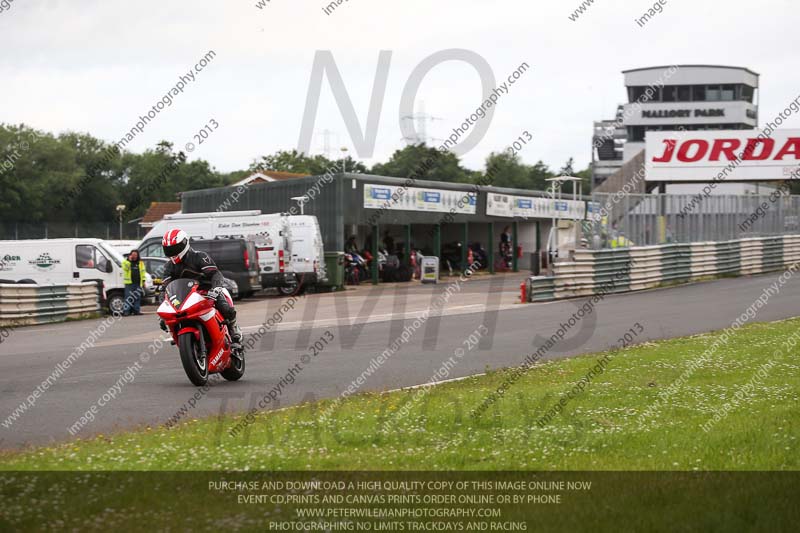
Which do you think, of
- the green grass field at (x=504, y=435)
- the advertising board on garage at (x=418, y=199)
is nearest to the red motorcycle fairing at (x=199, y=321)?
the green grass field at (x=504, y=435)

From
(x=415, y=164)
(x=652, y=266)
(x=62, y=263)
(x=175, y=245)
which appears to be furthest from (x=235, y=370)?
(x=415, y=164)

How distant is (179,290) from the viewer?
430 inches

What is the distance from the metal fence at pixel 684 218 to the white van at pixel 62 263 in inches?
540

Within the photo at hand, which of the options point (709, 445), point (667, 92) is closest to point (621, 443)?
point (709, 445)

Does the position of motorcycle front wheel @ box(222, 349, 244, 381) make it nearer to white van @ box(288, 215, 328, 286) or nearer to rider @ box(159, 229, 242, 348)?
rider @ box(159, 229, 242, 348)

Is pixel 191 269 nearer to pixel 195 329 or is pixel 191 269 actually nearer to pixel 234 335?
pixel 195 329

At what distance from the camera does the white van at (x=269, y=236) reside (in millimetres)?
31188

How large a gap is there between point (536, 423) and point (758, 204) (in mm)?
32058

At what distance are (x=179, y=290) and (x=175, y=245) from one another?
0.51m

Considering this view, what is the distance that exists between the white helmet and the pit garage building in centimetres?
2105

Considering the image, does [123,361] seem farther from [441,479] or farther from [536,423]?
[441,479]

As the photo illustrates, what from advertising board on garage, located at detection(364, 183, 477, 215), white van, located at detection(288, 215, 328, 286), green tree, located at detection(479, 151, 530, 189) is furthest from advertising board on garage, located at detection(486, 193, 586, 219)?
green tree, located at detection(479, 151, 530, 189)

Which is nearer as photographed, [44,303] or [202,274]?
[202,274]

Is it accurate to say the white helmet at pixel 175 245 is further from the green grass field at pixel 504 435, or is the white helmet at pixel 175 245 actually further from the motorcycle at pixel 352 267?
the motorcycle at pixel 352 267
